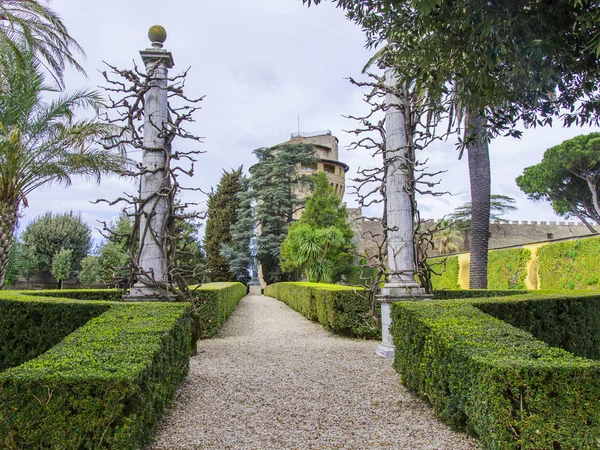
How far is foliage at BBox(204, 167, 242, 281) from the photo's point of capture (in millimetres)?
29688

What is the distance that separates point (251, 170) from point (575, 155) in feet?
63.0

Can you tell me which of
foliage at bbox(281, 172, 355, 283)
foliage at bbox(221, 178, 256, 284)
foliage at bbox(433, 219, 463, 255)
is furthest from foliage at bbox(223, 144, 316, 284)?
foliage at bbox(433, 219, 463, 255)

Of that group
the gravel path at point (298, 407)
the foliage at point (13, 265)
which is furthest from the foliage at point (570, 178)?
the foliage at point (13, 265)

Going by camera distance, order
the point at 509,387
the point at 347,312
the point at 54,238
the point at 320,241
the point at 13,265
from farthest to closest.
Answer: the point at 54,238, the point at 13,265, the point at 320,241, the point at 347,312, the point at 509,387

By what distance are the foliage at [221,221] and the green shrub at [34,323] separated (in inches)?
950

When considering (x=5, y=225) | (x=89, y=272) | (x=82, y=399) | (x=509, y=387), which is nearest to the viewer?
(x=82, y=399)

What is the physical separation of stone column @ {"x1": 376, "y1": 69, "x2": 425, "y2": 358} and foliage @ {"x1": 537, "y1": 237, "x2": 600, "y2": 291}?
10.0 meters

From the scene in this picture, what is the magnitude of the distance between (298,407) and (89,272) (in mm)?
22354

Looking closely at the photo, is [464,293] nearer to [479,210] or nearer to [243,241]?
[479,210]

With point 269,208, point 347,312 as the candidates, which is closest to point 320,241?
point 269,208

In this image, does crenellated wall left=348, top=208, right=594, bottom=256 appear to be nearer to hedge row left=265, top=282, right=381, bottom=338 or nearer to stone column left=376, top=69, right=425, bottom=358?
hedge row left=265, top=282, right=381, bottom=338

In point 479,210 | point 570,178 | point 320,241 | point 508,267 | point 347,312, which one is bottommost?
point 347,312

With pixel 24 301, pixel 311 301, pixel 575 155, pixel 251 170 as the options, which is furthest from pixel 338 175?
pixel 24 301

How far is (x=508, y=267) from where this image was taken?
17.5 metres
